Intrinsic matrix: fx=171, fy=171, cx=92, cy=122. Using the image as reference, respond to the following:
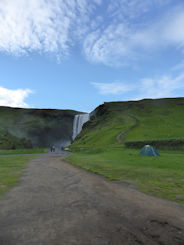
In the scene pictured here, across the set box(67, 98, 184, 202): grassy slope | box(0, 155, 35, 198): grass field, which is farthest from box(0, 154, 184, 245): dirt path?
box(67, 98, 184, 202): grassy slope

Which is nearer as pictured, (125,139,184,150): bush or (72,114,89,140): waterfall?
(125,139,184,150): bush

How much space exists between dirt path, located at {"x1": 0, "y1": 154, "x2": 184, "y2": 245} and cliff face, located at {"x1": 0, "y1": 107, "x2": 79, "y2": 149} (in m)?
93.2

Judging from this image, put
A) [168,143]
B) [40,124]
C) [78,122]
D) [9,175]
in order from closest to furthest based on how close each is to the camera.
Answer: [9,175]
[168,143]
[40,124]
[78,122]

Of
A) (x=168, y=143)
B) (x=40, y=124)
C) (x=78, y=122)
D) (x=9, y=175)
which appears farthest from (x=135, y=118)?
(x=9, y=175)

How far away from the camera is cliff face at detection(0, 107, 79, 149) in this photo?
9819 centimetres

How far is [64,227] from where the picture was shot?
4812 millimetres

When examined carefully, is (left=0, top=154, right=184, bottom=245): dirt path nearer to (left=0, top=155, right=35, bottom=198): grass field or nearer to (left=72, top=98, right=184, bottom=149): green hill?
(left=0, top=155, right=35, bottom=198): grass field

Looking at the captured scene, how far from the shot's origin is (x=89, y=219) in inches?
208

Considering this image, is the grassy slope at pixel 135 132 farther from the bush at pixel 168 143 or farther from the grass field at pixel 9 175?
the grass field at pixel 9 175

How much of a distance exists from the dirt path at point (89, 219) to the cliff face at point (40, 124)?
9317cm

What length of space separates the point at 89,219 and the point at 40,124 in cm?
10314

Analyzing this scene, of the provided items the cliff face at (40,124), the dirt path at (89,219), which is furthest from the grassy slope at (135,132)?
the cliff face at (40,124)

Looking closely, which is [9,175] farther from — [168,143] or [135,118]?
[135,118]

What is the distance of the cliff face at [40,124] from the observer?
98188 mm
